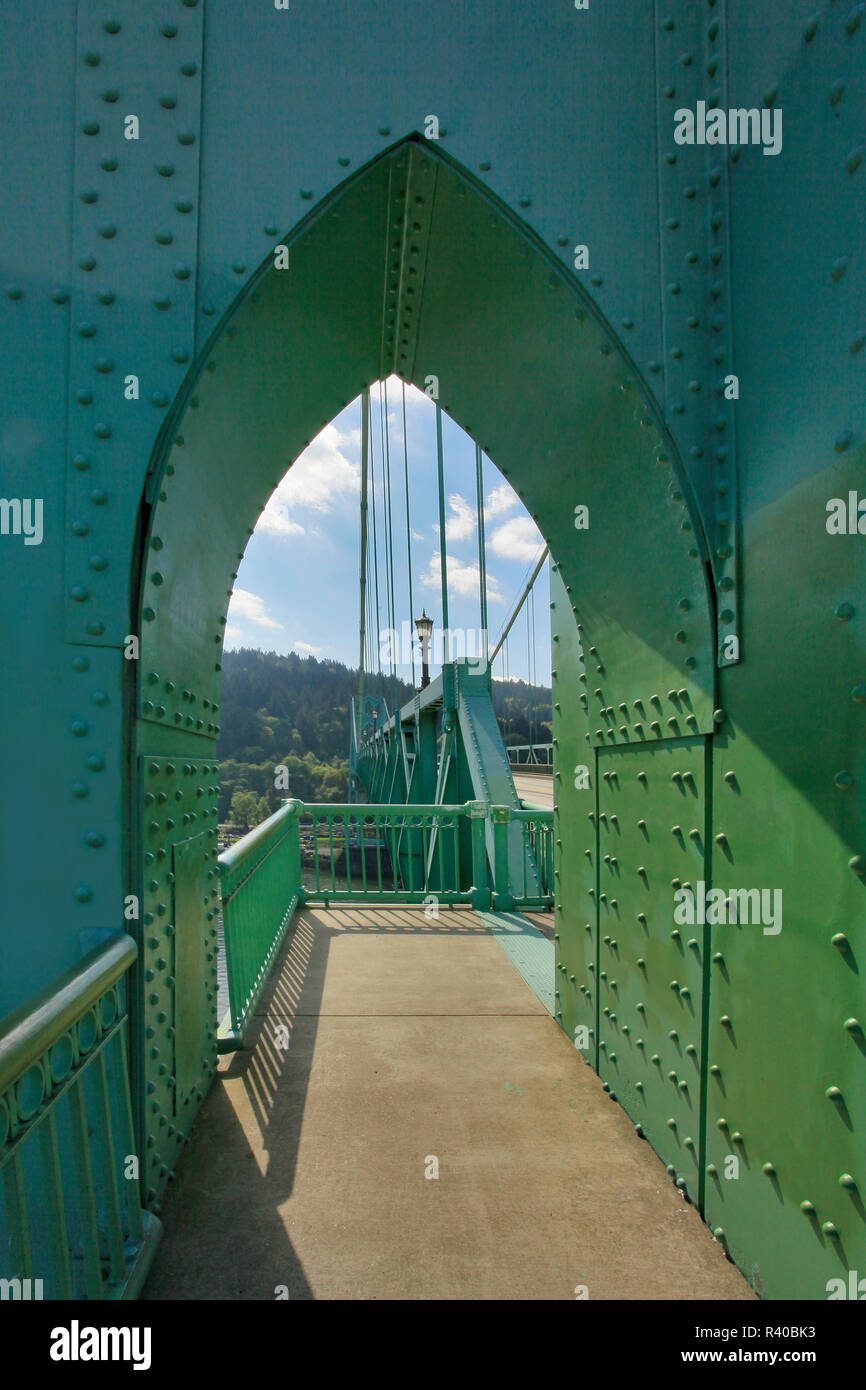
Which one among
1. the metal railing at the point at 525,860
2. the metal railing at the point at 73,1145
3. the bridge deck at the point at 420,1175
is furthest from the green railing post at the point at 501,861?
the metal railing at the point at 73,1145

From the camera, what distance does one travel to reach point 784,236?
204cm

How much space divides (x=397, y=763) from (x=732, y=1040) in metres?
17.5

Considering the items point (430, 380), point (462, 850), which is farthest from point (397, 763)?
point (430, 380)

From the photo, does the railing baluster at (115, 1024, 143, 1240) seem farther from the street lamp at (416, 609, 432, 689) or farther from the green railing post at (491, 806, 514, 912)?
the street lamp at (416, 609, 432, 689)

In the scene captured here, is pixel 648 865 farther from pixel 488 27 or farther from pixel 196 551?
pixel 488 27

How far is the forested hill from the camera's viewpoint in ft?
141

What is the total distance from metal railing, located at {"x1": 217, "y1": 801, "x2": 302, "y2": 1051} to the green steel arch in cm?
93

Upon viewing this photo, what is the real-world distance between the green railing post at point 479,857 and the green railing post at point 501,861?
4.5 inches

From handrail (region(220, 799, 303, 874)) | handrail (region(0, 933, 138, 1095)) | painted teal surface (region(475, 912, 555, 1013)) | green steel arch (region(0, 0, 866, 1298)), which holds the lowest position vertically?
painted teal surface (region(475, 912, 555, 1013))

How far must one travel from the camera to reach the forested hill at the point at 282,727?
42875 millimetres

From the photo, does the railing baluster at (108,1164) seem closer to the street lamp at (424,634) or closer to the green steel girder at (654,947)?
the green steel girder at (654,947)

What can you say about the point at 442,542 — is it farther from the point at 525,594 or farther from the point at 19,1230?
the point at 19,1230

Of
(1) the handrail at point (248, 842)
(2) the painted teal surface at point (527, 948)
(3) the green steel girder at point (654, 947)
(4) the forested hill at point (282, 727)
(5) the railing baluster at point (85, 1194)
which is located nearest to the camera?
(5) the railing baluster at point (85, 1194)

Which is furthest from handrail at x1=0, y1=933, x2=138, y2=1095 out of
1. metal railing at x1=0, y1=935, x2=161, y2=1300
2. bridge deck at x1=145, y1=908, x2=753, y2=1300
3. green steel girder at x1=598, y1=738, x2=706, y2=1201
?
green steel girder at x1=598, y1=738, x2=706, y2=1201
